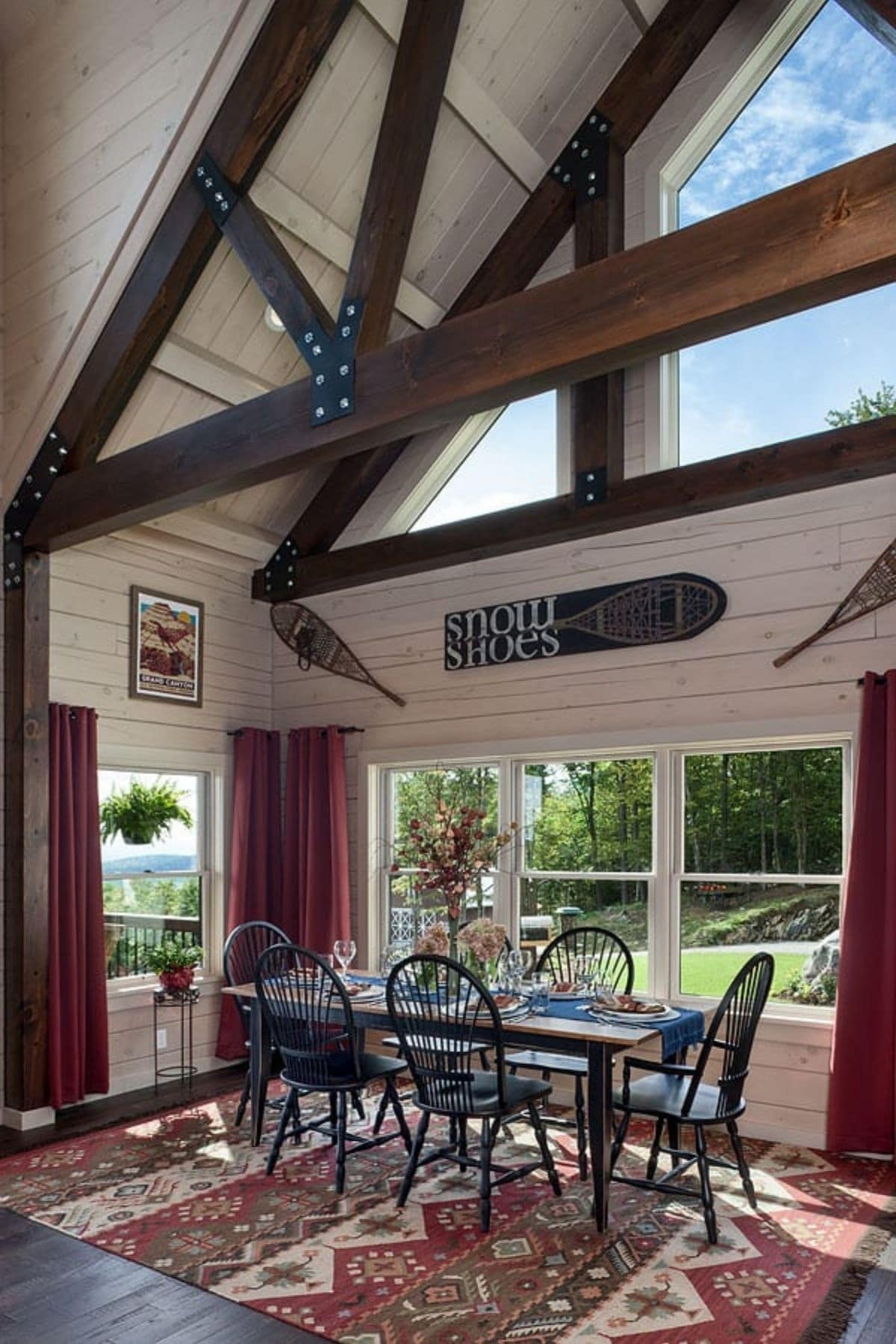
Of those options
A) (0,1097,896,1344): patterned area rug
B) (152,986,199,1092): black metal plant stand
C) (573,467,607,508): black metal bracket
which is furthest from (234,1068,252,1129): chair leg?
(573,467,607,508): black metal bracket

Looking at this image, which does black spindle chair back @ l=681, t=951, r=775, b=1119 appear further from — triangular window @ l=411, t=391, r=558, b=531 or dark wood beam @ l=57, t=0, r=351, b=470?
dark wood beam @ l=57, t=0, r=351, b=470

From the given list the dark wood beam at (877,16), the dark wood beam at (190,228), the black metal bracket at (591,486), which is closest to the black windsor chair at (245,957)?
the dark wood beam at (190,228)

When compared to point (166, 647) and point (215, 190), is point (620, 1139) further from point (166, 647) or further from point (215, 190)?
point (215, 190)

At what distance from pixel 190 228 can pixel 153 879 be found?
11.8 feet

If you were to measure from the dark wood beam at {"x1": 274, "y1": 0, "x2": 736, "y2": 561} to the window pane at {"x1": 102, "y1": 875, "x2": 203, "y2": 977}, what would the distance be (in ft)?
6.58

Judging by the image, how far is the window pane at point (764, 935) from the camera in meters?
4.79

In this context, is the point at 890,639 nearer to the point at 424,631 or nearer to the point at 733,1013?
the point at 733,1013

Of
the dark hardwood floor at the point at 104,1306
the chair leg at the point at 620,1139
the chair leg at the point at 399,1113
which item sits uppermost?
the chair leg at the point at 620,1139

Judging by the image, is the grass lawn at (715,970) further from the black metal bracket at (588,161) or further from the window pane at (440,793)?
the black metal bracket at (588,161)

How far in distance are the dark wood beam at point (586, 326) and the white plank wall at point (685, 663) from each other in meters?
2.00

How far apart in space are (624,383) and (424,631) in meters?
1.84

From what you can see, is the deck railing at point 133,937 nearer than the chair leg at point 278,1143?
No

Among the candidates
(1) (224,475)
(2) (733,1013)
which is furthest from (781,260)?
(2) (733,1013)

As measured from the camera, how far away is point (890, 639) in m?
4.61
